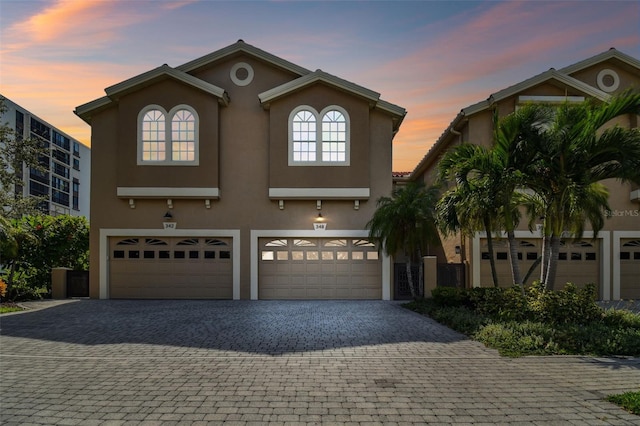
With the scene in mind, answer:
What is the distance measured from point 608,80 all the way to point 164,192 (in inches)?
685

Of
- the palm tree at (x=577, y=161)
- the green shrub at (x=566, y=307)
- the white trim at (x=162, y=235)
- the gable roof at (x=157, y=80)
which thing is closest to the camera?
the green shrub at (x=566, y=307)

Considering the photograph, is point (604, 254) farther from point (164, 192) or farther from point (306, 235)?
point (164, 192)

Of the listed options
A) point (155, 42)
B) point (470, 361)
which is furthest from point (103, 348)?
point (155, 42)

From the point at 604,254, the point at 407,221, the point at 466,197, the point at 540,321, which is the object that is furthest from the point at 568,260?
the point at 540,321

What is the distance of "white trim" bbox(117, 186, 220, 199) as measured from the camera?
16.3 meters

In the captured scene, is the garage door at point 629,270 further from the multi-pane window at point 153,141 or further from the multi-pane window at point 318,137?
the multi-pane window at point 153,141

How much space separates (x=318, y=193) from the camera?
16.4 m

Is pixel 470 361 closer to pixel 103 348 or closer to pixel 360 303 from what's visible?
pixel 103 348

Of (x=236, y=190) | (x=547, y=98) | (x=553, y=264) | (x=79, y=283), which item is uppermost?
(x=547, y=98)

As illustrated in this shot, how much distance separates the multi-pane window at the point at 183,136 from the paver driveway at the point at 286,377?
7.32 meters

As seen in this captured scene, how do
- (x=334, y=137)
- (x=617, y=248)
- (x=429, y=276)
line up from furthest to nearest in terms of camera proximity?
1. (x=617, y=248)
2. (x=334, y=137)
3. (x=429, y=276)

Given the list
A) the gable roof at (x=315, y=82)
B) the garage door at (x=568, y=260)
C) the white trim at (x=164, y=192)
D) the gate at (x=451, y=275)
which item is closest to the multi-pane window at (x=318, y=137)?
the gable roof at (x=315, y=82)

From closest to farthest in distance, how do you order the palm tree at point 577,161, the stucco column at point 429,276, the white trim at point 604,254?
the palm tree at point 577,161
the stucco column at point 429,276
the white trim at point 604,254

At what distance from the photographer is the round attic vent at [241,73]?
17.2m
